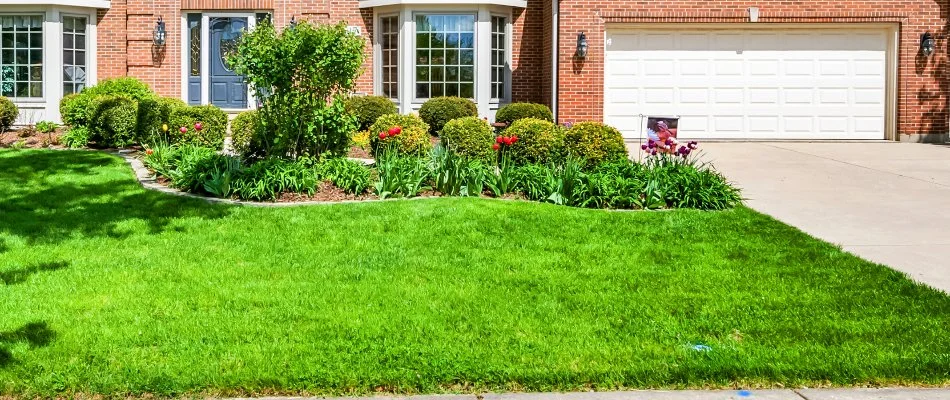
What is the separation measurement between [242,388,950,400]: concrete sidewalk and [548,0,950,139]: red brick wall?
14.3 metres

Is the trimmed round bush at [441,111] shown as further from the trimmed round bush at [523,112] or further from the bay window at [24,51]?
→ the bay window at [24,51]

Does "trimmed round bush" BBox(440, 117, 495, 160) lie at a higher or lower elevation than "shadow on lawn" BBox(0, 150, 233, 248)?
higher

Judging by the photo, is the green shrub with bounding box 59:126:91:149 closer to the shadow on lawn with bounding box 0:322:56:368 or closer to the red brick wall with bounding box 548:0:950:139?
the red brick wall with bounding box 548:0:950:139

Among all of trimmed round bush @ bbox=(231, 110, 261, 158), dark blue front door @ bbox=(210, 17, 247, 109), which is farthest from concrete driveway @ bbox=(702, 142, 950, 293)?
dark blue front door @ bbox=(210, 17, 247, 109)

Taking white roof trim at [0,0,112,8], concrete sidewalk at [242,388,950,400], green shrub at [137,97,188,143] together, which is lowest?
concrete sidewalk at [242,388,950,400]

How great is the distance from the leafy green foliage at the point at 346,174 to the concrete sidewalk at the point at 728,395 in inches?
238

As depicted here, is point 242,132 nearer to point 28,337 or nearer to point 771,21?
point 28,337

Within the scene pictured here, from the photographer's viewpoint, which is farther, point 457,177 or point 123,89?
point 123,89

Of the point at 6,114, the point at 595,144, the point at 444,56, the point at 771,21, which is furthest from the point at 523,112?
the point at 6,114

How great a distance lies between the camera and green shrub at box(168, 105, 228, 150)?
561 inches

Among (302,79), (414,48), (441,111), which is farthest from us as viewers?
(414,48)

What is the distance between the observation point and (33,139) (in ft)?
53.3

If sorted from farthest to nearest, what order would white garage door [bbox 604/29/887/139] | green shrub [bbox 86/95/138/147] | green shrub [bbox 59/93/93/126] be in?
white garage door [bbox 604/29/887/139] → green shrub [bbox 59/93/93/126] → green shrub [bbox 86/95/138/147]

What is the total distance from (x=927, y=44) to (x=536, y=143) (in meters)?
9.75
